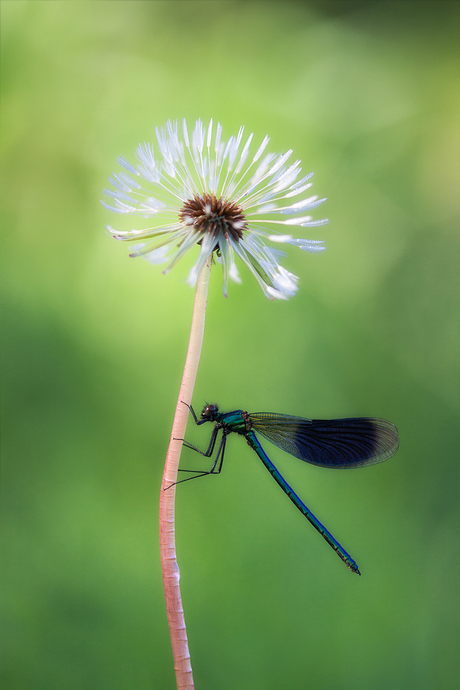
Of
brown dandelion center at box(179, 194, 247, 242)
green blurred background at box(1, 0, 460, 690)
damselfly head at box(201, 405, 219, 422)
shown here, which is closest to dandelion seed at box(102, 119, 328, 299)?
brown dandelion center at box(179, 194, 247, 242)

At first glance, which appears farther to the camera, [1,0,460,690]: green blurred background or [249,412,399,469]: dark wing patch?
[1,0,460,690]: green blurred background

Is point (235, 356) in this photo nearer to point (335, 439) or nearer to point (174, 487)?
point (335, 439)

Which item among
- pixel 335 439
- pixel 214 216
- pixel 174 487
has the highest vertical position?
pixel 214 216

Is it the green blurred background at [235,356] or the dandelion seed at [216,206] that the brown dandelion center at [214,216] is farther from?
the green blurred background at [235,356]

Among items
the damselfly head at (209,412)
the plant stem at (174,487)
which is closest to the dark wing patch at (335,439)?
the damselfly head at (209,412)

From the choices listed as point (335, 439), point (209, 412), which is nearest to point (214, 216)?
point (209, 412)

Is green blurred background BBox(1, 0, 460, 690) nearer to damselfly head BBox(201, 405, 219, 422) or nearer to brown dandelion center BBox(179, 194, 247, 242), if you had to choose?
damselfly head BBox(201, 405, 219, 422)
